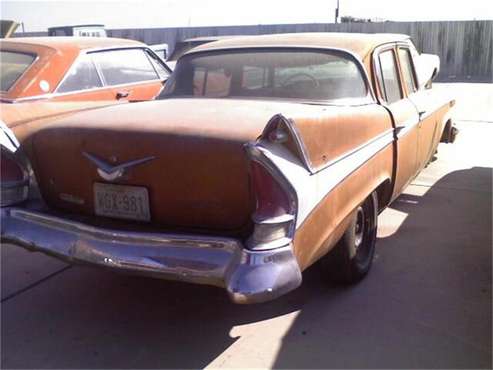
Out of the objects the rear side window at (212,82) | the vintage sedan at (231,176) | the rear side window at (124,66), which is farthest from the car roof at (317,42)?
the rear side window at (124,66)

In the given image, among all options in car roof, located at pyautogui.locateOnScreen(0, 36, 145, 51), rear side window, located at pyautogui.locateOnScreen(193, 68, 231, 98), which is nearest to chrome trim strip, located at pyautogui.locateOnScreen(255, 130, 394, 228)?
rear side window, located at pyautogui.locateOnScreen(193, 68, 231, 98)

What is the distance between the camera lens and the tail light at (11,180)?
123 inches

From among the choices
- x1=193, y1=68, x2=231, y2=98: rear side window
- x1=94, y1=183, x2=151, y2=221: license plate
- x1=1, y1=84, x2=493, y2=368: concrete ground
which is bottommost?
x1=1, y1=84, x2=493, y2=368: concrete ground

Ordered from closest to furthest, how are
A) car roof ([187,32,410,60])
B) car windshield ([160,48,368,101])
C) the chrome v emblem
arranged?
the chrome v emblem, car windshield ([160,48,368,101]), car roof ([187,32,410,60])

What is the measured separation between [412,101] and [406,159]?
56 centimetres

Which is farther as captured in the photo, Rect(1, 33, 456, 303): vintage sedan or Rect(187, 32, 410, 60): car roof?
Rect(187, 32, 410, 60): car roof

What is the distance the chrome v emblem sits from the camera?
109 inches

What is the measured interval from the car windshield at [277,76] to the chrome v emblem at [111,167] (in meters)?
1.21

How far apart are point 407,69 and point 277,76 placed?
1.53 metres

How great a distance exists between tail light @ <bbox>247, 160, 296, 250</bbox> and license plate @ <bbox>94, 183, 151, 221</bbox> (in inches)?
24.5

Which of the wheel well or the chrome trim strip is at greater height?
the chrome trim strip

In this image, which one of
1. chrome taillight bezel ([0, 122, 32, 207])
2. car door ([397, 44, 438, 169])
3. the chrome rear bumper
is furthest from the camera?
car door ([397, 44, 438, 169])

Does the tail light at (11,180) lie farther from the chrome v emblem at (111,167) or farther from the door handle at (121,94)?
the door handle at (121,94)

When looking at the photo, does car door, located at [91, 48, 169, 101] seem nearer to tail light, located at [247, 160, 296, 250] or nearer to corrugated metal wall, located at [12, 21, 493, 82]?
tail light, located at [247, 160, 296, 250]
